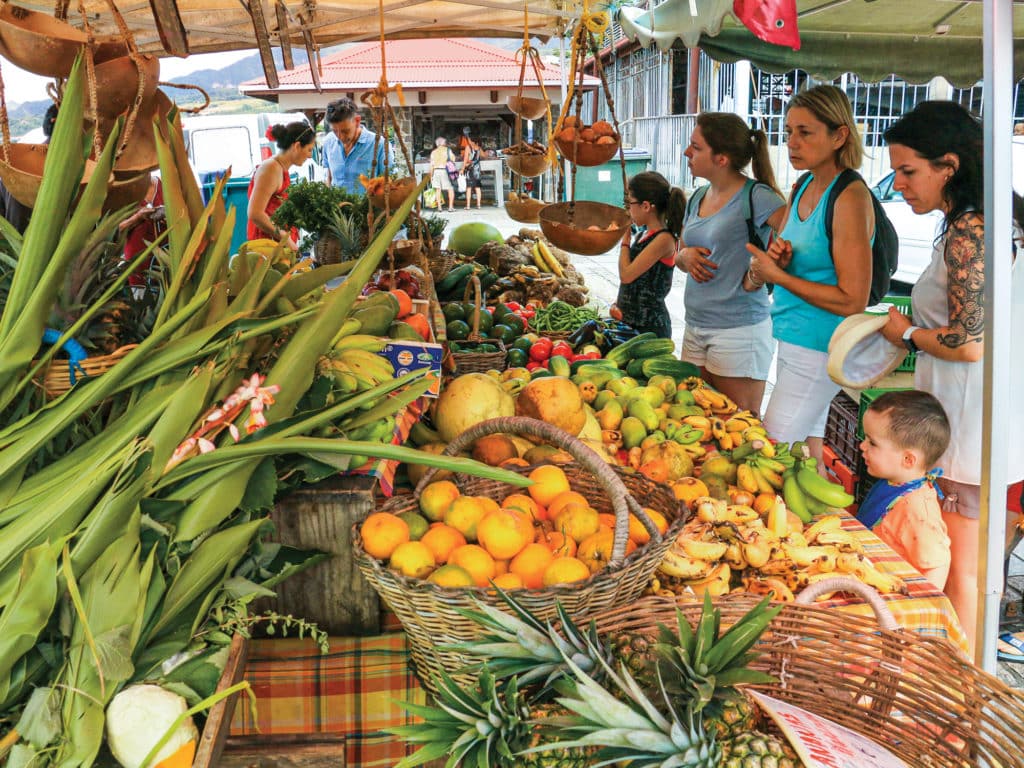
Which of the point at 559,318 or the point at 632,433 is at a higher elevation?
the point at 559,318

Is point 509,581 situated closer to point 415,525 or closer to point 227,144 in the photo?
point 415,525

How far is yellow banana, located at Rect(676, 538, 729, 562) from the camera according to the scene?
1.82m

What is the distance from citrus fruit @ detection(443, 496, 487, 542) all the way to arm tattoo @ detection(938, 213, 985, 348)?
1702 millimetres

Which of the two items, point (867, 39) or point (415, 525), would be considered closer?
point (415, 525)

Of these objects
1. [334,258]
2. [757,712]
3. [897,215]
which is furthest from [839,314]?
[897,215]

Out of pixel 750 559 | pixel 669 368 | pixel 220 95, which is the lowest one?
pixel 750 559

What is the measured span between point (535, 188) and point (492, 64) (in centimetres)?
373

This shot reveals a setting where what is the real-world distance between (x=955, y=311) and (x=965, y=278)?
0.37 feet

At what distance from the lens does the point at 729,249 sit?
357 centimetres

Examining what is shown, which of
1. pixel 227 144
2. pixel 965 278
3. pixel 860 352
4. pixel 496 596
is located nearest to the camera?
pixel 496 596

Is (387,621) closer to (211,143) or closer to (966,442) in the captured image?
(966,442)

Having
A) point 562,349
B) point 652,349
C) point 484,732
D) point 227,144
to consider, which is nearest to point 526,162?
point 562,349

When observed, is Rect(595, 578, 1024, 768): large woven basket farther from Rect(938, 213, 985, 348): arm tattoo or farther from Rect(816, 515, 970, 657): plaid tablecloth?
Rect(938, 213, 985, 348): arm tattoo

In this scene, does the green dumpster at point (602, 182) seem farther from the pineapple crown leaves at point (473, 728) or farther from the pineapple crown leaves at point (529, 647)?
the pineapple crown leaves at point (473, 728)
